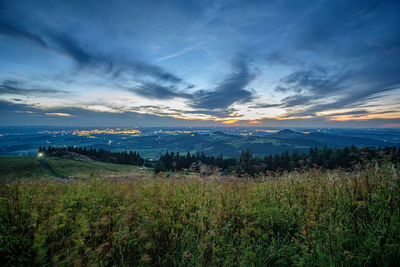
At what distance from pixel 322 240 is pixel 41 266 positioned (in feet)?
16.1

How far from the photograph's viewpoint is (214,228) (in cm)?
362

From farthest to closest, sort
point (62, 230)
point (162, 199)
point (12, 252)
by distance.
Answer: point (162, 199)
point (62, 230)
point (12, 252)

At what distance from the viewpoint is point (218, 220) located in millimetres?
3793

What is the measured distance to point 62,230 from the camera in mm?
3482

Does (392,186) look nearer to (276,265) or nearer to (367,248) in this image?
(367,248)

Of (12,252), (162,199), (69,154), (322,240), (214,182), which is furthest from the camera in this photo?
(69,154)

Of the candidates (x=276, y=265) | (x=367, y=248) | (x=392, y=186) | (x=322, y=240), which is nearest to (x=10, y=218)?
(x=276, y=265)

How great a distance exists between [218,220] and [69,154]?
102m

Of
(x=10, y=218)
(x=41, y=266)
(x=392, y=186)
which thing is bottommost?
(x=41, y=266)

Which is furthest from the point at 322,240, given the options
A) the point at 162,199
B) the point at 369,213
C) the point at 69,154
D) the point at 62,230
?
the point at 69,154

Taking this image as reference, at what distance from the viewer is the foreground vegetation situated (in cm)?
275

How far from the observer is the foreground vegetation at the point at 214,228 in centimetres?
275

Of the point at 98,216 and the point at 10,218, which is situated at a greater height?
the point at 10,218

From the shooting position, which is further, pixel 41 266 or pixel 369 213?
pixel 369 213
